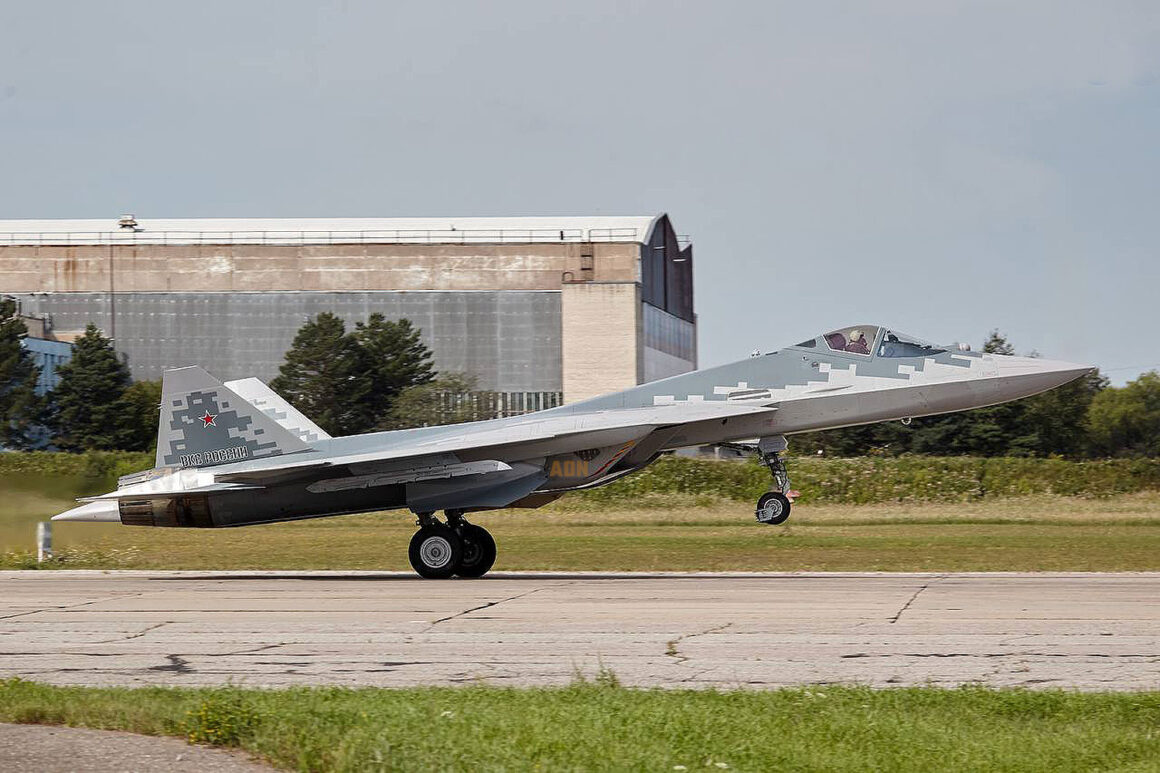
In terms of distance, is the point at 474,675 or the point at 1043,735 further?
the point at 474,675

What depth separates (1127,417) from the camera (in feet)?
266

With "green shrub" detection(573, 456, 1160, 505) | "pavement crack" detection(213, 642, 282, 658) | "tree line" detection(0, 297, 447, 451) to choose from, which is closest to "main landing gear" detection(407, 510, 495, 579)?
"pavement crack" detection(213, 642, 282, 658)

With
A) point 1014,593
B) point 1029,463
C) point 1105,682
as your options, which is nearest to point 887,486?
point 1029,463

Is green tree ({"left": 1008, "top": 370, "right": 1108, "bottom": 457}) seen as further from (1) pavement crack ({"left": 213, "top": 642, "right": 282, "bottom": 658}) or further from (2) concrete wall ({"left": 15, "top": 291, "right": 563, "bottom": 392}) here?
(1) pavement crack ({"left": 213, "top": 642, "right": 282, "bottom": 658})

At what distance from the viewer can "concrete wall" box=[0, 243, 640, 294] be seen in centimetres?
6900

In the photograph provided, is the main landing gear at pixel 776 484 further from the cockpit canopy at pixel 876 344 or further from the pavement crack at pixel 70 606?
the pavement crack at pixel 70 606

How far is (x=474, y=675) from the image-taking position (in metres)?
10.6

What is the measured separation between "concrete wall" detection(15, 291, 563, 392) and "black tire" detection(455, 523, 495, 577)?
160ft

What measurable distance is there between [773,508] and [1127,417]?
69.3m

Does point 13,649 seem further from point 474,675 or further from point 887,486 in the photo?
point 887,486

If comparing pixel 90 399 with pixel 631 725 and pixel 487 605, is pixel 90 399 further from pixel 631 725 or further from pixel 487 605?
pixel 631 725

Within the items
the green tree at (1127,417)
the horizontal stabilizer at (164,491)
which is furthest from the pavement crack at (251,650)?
the green tree at (1127,417)

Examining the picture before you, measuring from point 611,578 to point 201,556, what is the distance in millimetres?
11504

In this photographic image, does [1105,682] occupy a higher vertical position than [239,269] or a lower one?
lower
